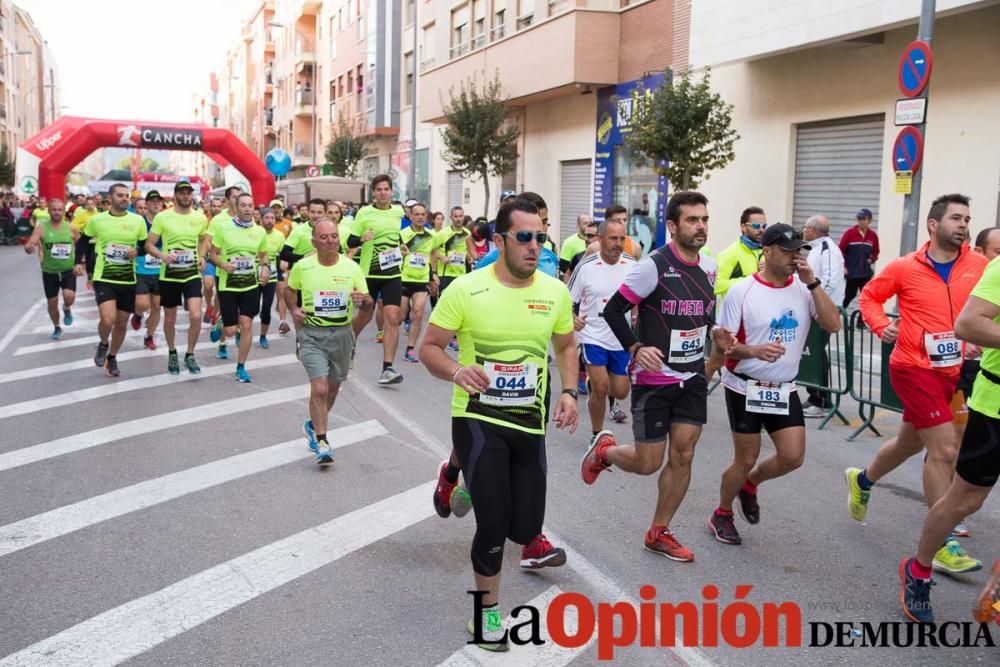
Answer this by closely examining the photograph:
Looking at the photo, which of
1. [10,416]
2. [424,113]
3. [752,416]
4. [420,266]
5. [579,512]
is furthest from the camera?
[424,113]

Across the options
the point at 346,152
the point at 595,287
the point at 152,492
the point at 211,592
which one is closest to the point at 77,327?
the point at 152,492

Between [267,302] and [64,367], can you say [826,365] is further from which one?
[64,367]

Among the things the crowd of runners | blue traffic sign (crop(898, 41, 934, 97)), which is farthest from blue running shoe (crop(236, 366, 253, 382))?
blue traffic sign (crop(898, 41, 934, 97))

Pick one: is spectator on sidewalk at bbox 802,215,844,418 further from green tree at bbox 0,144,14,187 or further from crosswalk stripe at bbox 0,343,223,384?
green tree at bbox 0,144,14,187

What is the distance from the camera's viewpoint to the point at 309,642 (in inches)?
167

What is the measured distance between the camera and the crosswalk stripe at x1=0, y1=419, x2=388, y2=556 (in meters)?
5.77

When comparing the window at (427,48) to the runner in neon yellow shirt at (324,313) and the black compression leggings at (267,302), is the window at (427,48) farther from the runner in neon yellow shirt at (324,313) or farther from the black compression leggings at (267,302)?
the runner in neon yellow shirt at (324,313)

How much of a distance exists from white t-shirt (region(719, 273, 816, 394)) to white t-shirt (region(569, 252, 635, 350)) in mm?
2438

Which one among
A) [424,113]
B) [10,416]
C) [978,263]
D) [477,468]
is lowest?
[10,416]

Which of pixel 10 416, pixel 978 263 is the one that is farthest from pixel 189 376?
pixel 978 263

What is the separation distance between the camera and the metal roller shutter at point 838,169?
16.4 m

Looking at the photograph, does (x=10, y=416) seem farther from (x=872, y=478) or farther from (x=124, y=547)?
(x=872, y=478)

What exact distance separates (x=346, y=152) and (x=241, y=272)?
117 feet

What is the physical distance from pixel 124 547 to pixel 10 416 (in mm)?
4349
